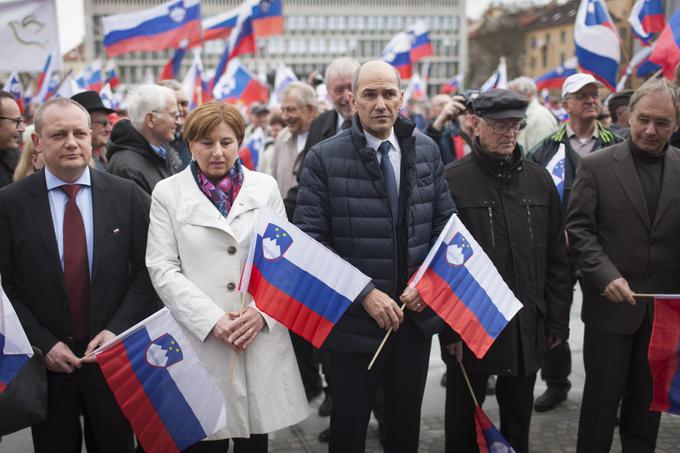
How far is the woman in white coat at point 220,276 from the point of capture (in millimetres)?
3166

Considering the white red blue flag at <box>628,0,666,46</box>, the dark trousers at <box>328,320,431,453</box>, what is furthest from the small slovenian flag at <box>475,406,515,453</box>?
the white red blue flag at <box>628,0,666,46</box>

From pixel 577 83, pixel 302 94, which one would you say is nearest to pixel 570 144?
pixel 577 83

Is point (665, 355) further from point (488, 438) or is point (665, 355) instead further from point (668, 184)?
point (488, 438)

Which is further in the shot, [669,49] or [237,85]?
[237,85]

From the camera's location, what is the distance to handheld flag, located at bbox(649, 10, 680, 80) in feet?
16.8

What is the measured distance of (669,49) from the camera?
5.16m

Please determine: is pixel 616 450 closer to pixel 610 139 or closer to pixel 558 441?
pixel 558 441

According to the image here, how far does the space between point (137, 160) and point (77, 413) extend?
1705 mm

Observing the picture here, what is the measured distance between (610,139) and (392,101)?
2.29 metres

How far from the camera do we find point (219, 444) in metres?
3.39

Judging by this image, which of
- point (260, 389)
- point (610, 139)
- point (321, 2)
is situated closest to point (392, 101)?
point (260, 389)

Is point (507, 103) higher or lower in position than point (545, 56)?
lower

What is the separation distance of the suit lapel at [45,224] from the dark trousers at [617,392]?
9.09 feet

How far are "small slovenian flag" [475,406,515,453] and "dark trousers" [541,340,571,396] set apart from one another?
4.59 feet
